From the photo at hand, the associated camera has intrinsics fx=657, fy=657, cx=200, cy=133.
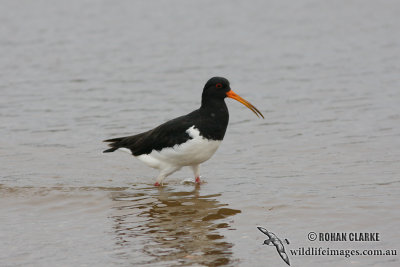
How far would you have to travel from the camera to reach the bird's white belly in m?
9.25

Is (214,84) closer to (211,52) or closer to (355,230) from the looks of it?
(355,230)

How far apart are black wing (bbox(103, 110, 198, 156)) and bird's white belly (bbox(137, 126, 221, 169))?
73 millimetres

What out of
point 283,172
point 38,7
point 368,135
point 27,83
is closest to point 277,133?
point 368,135

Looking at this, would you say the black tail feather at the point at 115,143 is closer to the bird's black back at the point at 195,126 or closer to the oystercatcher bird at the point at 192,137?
the oystercatcher bird at the point at 192,137

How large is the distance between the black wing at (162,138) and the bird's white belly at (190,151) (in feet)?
0.24

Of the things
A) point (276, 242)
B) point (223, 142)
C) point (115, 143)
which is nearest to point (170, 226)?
point (276, 242)

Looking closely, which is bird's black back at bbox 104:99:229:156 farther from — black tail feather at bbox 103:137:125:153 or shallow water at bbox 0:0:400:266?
shallow water at bbox 0:0:400:266

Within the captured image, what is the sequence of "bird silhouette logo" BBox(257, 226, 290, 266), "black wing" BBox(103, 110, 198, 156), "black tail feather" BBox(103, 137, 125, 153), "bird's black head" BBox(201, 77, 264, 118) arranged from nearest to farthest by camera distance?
"bird silhouette logo" BBox(257, 226, 290, 266) → "black wing" BBox(103, 110, 198, 156) → "bird's black head" BBox(201, 77, 264, 118) → "black tail feather" BBox(103, 137, 125, 153)

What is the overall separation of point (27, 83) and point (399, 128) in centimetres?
1006

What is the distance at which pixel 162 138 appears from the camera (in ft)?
31.8

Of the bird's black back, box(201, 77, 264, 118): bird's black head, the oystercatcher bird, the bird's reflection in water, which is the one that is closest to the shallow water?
the bird's reflection in water

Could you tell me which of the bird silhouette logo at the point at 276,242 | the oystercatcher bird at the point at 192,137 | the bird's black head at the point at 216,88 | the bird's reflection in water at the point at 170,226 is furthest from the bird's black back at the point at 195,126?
the bird silhouette logo at the point at 276,242

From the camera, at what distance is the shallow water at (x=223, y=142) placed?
7.66 metres

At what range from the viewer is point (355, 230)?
7.66 meters
